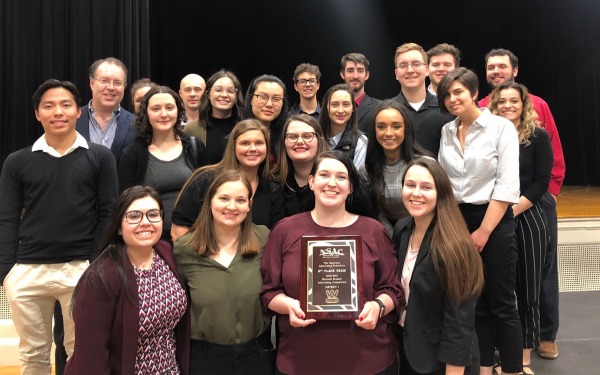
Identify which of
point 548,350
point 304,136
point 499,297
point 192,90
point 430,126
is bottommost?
point 548,350

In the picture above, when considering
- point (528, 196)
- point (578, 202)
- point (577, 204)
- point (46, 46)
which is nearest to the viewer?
point (528, 196)

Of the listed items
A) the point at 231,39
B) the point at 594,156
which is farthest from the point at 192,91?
the point at 594,156

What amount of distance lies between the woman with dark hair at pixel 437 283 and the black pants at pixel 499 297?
0.65 meters

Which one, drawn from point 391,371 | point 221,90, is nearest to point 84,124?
point 221,90

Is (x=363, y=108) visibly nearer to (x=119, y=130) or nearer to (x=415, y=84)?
(x=415, y=84)

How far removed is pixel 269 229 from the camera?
8.23 feet

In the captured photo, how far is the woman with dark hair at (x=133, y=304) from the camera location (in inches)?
75.2

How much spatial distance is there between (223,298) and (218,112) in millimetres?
1616

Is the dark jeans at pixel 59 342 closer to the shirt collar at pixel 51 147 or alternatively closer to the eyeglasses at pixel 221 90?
the shirt collar at pixel 51 147

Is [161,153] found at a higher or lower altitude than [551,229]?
higher

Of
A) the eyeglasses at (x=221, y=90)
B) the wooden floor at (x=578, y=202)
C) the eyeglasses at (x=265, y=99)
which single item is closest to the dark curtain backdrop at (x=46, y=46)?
the eyeglasses at (x=221, y=90)

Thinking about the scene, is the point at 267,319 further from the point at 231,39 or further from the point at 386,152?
the point at 231,39

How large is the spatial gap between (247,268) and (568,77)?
9.55 metres

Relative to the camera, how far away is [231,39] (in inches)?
354
